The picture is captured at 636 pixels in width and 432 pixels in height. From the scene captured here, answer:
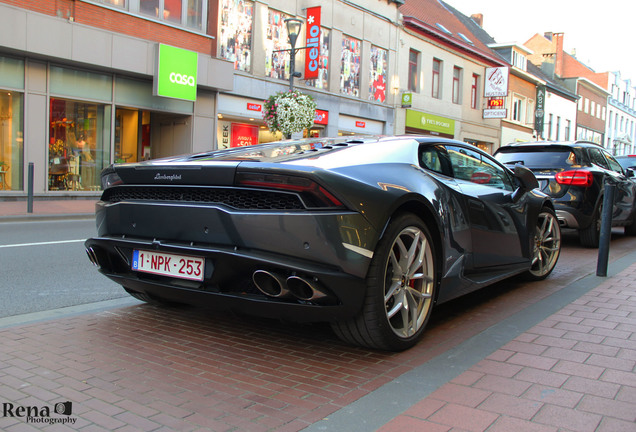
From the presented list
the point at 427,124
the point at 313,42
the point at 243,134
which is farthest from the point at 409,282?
the point at 427,124

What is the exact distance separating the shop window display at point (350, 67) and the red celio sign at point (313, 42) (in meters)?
2.75

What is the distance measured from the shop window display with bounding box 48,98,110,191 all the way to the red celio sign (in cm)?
807

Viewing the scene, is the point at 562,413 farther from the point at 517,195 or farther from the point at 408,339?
the point at 517,195

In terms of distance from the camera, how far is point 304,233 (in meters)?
2.96

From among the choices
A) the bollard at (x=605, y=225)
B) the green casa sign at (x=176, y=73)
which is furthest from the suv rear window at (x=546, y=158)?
the green casa sign at (x=176, y=73)

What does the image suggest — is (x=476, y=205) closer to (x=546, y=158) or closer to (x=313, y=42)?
(x=546, y=158)

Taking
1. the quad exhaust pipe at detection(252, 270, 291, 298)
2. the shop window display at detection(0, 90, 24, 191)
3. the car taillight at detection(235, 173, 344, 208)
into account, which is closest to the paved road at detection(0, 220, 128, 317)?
the quad exhaust pipe at detection(252, 270, 291, 298)

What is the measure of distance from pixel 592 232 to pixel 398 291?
606 cm

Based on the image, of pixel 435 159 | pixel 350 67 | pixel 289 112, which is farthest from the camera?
pixel 350 67

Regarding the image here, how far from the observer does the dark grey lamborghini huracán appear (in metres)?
2.99

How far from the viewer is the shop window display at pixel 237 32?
63.4 feet

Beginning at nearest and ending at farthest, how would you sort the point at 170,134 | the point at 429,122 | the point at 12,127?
the point at 12,127 < the point at 170,134 < the point at 429,122

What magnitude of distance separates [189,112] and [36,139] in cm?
491

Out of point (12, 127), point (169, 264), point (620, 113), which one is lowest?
point (169, 264)
